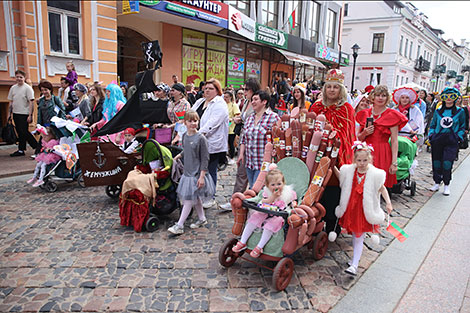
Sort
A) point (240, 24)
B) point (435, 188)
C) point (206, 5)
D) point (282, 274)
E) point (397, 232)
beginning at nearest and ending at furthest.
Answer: point (282, 274), point (397, 232), point (435, 188), point (206, 5), point (240, 24)

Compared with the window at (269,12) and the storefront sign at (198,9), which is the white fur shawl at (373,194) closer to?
the storefront sign at (198,9)

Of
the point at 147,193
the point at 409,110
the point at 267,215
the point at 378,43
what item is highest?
the point at 378,43

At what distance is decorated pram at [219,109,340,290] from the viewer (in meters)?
3.11

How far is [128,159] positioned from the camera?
16.5 feet

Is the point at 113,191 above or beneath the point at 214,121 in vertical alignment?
beneath

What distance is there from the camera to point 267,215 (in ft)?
10.9

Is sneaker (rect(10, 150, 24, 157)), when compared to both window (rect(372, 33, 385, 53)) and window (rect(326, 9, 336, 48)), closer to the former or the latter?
window (rect(326, 9, 336, 48))

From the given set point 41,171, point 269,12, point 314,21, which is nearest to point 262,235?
point 41,171

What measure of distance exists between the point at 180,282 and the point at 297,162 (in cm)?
170

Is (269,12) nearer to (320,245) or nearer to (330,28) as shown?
(330,28)

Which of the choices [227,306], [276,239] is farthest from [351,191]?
[227,306]

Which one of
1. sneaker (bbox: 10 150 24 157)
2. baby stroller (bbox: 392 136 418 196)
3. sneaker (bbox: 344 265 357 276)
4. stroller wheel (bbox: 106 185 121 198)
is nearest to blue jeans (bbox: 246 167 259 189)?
sneaker (bbox: 344 265 357 276)

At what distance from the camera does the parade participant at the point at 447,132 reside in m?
6.19

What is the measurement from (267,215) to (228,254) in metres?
0.59
